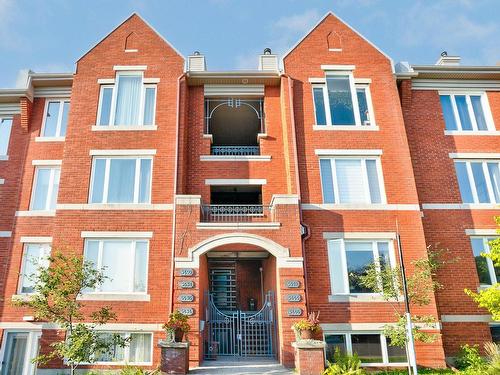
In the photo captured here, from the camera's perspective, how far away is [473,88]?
728 inches

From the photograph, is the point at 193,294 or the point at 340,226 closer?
the point at 193,294

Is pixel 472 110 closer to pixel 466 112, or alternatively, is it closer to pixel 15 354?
pixel 466 112

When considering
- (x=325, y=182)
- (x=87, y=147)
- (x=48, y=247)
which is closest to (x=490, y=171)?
(x=325, y=182)

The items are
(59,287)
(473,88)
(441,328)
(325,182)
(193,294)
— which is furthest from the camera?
(473,88)

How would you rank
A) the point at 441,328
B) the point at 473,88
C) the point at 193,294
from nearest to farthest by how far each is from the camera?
the point at 193,294
the point at 441,328
the point at 473,88

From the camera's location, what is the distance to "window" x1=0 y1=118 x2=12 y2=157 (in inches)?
703

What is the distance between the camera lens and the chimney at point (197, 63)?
17.8m

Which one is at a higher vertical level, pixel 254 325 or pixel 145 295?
pixel 145 295

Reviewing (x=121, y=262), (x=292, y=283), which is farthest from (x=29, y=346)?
(x=292, y=283)

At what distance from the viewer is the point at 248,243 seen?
14367 mm

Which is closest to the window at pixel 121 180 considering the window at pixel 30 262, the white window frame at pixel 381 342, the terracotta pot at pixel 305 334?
the window at pixel 30 262

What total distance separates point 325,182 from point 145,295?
26.5 ft

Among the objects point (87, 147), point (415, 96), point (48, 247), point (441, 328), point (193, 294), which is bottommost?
point (441, 328)

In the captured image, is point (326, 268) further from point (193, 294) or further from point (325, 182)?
point (193, 294)
